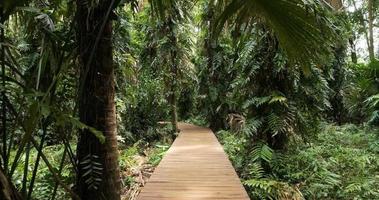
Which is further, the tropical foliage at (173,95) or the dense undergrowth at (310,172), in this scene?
the dense undergrowth at (310,172)

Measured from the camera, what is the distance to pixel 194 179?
490 cm

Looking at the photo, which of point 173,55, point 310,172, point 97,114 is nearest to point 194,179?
point 310,172

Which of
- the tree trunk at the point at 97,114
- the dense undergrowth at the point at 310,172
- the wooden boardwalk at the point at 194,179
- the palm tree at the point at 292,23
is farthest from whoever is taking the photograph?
the dense undergrowth at the point at 310,172

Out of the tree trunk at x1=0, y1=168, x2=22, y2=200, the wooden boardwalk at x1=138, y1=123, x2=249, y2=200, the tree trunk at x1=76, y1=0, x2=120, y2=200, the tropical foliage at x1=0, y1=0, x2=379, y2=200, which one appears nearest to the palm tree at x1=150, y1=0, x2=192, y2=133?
the tropical foliage at x1=0, y1=0, x2=379, y2=200

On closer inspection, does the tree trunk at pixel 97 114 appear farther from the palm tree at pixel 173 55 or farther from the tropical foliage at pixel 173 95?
the palm tree at pixel 173 55

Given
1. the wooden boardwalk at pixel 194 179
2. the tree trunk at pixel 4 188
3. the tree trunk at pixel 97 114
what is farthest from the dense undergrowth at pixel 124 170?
the tree trunk at pixel 4 188

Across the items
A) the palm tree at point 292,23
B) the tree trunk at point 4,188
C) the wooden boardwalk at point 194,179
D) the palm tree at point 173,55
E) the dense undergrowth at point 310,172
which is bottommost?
the dense undergrowth at point 310,172

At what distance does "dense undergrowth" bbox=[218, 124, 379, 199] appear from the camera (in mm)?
5273

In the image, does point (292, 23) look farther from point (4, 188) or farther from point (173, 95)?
Result: point (173, 95)

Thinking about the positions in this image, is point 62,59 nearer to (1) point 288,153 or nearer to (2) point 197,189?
(2) point 197,189

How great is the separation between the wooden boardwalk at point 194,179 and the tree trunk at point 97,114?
131 cm

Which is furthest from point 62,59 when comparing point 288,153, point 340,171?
point 340,171

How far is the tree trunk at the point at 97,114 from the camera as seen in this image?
8.11ft

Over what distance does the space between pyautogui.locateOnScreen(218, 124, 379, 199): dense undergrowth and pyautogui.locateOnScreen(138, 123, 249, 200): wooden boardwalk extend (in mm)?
420
